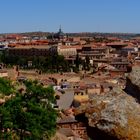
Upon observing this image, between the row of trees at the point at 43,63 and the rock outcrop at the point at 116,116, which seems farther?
the row of trees at the point at 43,63

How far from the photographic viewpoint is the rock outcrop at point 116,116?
5723 millimetres

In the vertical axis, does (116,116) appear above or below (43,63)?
above

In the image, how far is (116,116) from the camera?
5750 millimetres

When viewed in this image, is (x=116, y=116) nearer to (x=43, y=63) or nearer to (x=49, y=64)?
(x=49, y=64)

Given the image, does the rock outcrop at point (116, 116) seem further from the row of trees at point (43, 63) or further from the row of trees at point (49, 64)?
the row of trees at point (43, 63)

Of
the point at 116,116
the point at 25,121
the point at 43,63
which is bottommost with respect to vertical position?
the point at 43,63

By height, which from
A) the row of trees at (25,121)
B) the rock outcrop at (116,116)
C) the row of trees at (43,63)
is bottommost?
the row of trees at (43,63)

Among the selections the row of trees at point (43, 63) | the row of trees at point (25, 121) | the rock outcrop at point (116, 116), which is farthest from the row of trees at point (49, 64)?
the rock outcrop at point (116, 116)

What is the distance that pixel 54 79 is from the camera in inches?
1897

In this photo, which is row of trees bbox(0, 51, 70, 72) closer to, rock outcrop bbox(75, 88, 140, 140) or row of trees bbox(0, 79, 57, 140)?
row of trees bbox(0, 79, 57, 140)

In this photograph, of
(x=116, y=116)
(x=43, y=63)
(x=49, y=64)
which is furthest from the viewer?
(x=43, y=63)

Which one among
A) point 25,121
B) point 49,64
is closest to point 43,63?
point 49,64

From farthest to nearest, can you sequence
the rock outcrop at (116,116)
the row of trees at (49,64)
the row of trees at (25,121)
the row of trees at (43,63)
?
1. the row of trees at (43,63)
2. the row of trees at (49,64)
3. the row of trees at (25,121)
4. the rock outcrop at (116,116)

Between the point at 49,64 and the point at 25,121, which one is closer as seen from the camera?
the point at 25,121
